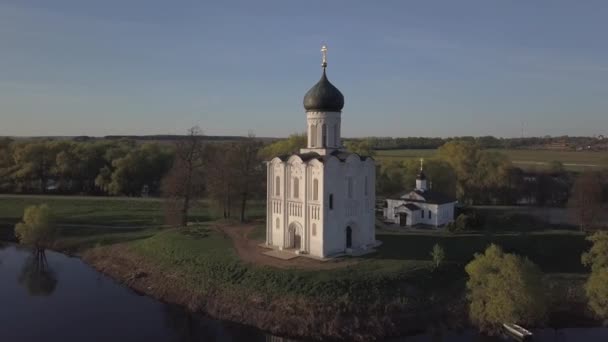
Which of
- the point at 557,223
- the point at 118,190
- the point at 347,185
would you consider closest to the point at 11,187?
the point at 118,190

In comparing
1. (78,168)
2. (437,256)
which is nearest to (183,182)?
(437,256)

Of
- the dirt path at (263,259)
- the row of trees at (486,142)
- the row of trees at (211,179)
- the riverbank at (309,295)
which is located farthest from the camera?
the row of trees at (486,142)

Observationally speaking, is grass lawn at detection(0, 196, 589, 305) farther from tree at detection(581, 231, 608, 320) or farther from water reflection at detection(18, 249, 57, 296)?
tree at detection(581, 231, 608, 320)

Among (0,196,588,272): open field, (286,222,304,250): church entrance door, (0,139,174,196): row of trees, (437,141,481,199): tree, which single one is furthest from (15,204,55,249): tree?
(437,141,481,199): tree

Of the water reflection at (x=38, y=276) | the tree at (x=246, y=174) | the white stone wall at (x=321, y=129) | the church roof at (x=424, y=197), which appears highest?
the white stone wall at (x=321, y=129)

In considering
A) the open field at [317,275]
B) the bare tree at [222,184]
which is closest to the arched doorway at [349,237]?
the open field at [317,275]

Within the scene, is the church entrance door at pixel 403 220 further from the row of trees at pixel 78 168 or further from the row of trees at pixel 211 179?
the row of trees at pixel 78 168

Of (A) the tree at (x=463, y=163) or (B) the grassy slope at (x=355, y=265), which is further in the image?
(A) the tree at (x=463, y=163)
